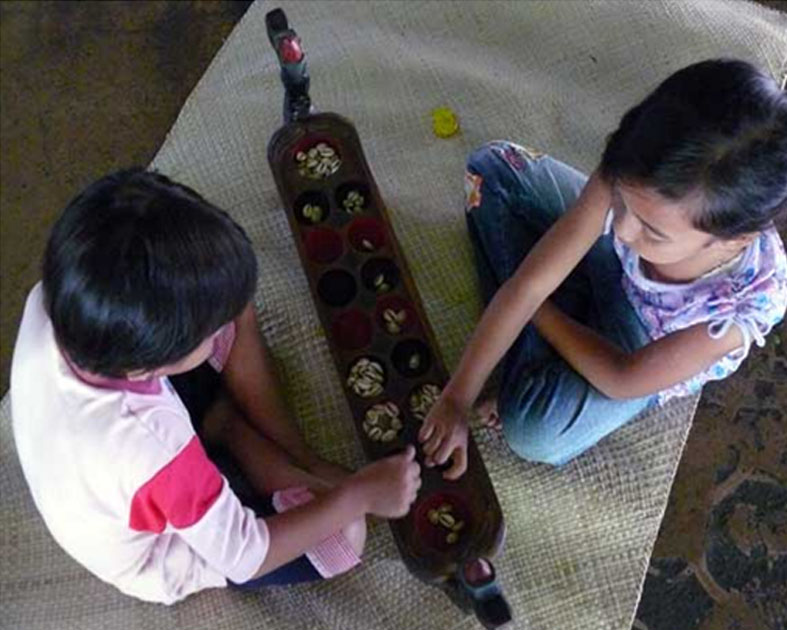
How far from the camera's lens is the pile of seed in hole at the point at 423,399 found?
81 cm

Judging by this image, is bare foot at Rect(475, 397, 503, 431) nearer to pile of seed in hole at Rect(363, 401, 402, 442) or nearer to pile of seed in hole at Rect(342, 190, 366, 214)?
pile of seed in hole at Rect(363, 401, 402, 442)

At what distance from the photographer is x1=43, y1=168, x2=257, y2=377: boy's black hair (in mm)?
568

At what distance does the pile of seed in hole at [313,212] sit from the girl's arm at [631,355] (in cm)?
20

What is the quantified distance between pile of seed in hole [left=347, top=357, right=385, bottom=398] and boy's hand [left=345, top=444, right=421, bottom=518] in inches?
3.9

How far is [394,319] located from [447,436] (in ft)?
0.39

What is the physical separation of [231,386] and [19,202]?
0.57 m

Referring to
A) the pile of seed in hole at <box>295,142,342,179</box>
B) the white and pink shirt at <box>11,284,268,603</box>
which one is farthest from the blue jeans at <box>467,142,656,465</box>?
the white and pink shirt at <box>11,284,268,603</box>

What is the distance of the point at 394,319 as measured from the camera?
2.75 ft

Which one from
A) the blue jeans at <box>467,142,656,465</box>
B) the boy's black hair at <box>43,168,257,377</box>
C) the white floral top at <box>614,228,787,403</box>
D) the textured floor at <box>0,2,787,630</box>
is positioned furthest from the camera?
the textured floor at <box>0,2,787,630</box>

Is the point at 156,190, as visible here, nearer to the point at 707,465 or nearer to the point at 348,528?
the point at 348,528

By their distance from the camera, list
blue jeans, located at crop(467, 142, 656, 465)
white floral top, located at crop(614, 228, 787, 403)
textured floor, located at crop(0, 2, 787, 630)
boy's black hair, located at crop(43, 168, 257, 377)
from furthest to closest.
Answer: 1. textured floor, located at crop(0, 2, 787, 630)
2. blue jeans, located at crop(467, 142, 656, 465)
3. white floral top, located at crop(614, 228, 787, 403)
4. boy's black hair, located at crop(43, 168, 257, 377)

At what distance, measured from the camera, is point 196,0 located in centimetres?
135

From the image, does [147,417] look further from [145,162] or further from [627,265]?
[145,162]

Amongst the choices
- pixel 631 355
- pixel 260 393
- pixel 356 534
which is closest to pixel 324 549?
pixel 356 534
